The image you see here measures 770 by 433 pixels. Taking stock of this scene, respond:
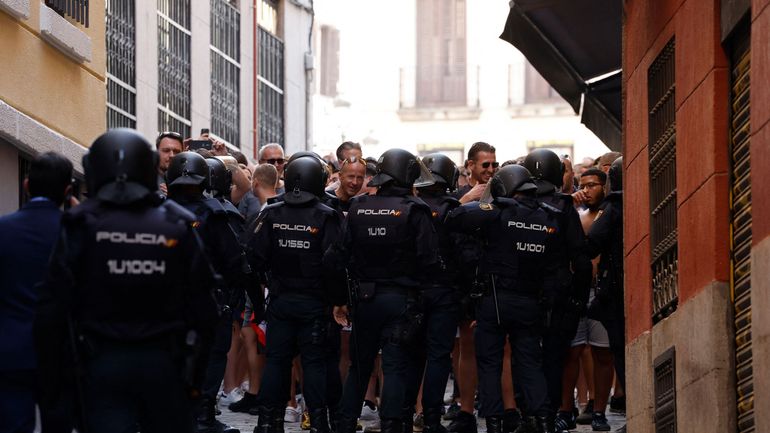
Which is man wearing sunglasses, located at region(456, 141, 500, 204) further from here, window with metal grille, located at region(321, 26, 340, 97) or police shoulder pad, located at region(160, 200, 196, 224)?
window with metal grille, located at region(321, 26, 340, 97)

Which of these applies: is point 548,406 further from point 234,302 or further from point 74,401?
point 74,401

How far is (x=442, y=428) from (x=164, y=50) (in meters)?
11.4

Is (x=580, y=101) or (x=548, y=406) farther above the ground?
(x=580, y=101)

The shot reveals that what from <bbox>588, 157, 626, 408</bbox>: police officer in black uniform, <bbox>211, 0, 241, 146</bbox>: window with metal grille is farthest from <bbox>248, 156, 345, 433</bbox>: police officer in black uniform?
<bbox>211, 0, 241, 146</bbox>: window with metal grille

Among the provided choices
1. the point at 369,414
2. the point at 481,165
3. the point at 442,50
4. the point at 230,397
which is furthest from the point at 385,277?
the point at 442,50

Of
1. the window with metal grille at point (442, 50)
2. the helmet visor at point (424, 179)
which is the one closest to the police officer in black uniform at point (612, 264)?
the helmet visor at point (424, 179)

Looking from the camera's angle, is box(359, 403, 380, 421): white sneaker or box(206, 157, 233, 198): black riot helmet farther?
box(359, 403, 380, 421): white sneaker

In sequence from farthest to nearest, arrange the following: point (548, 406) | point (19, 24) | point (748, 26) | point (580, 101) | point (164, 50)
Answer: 1. point (164, 50)
2. point (580, 101)
3. point (19, 24)
4. point (548, 406)
5. point (748, 26)

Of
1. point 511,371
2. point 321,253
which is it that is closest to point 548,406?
point 511,371

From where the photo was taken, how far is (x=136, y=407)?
806 cm

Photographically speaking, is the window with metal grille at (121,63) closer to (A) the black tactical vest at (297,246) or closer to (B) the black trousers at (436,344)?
(A) the black tactical vest at (297,246)

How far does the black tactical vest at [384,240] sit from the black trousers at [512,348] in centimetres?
75

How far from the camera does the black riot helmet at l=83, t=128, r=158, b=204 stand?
8.10 metres

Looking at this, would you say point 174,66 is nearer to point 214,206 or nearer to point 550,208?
point 214,206
